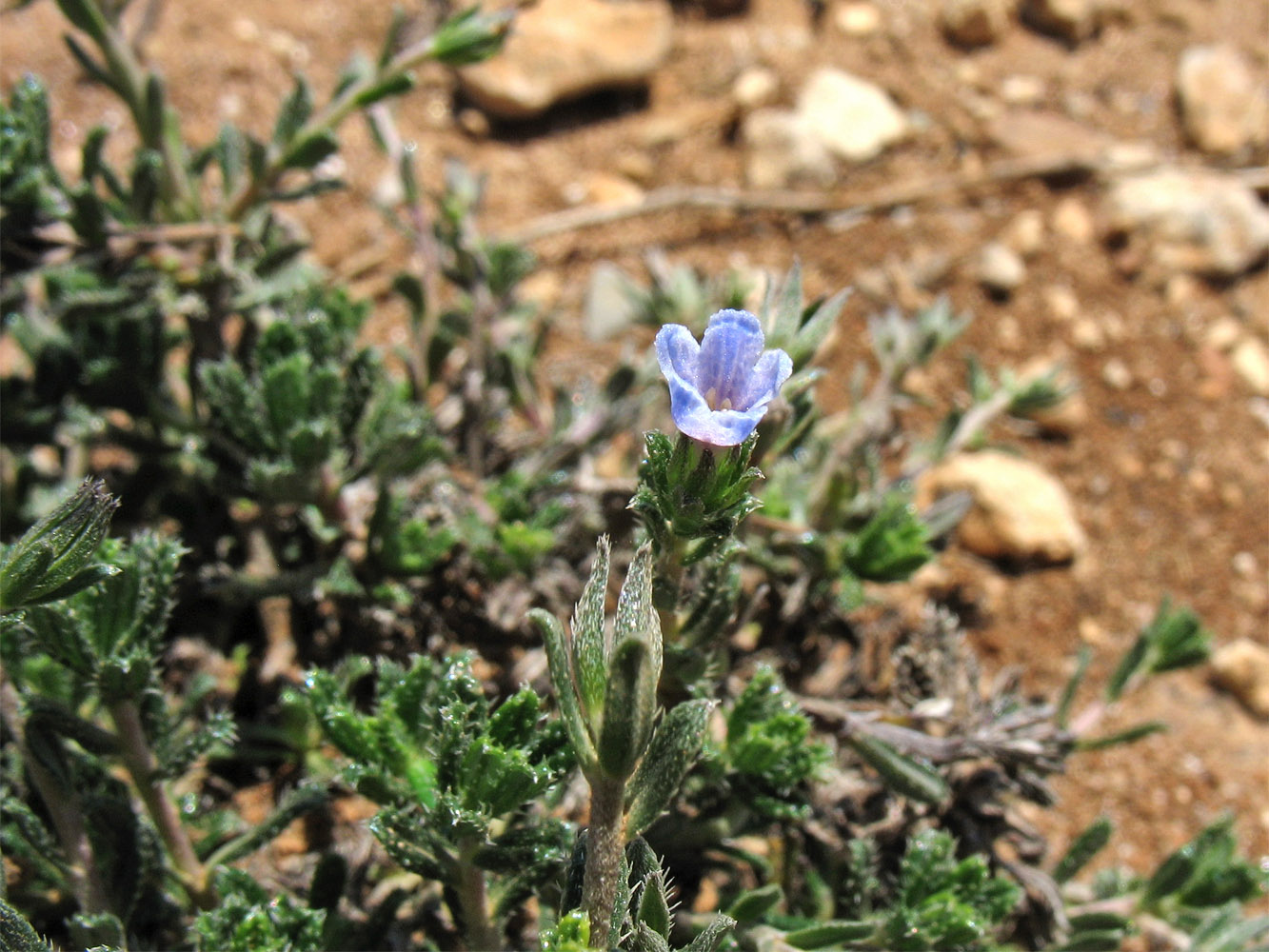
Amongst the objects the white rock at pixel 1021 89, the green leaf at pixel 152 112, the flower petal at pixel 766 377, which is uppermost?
the green leaf at pixel 152 112

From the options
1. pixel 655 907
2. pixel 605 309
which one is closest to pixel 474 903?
pixel 655 907

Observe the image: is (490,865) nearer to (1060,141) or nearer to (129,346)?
(129,346)

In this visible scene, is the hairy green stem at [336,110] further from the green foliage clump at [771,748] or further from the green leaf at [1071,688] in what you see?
the green leaf at [1071,688]

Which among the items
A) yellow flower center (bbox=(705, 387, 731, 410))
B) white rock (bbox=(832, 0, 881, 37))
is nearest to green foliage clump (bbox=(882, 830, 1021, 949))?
yellow flower center (bbox=(705, 387, 731, 410))

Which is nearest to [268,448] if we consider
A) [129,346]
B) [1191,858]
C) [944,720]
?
[129,346]

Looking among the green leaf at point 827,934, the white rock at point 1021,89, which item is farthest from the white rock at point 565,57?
the green leaf at point 827,934

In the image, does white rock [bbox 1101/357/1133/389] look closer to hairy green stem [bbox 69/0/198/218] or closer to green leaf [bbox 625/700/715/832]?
green leaf [bbox 625/700/715/832]

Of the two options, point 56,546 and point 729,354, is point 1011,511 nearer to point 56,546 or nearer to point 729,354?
point 729,354
